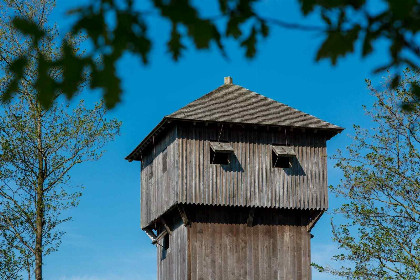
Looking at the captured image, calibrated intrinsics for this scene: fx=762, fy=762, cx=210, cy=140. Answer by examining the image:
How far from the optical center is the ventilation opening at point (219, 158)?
21.2m

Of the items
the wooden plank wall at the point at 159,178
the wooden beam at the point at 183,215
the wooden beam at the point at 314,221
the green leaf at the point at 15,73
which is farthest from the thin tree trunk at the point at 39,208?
the green leaf at the point at 15,73

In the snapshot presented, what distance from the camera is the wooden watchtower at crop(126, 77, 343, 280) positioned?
20969 mm

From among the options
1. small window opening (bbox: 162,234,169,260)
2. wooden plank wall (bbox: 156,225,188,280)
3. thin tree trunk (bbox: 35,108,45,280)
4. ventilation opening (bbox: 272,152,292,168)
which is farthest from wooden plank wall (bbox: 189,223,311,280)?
thin tree trunk (bbox: 35,108,45,280)

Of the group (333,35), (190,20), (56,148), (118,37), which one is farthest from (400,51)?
(56,148)

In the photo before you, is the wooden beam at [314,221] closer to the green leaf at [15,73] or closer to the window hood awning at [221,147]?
the window hood awning at [221,147]

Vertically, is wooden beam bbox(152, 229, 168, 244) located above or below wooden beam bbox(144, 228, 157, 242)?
below

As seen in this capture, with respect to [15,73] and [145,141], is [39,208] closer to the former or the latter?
[145,141]

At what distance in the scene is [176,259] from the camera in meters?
21.9

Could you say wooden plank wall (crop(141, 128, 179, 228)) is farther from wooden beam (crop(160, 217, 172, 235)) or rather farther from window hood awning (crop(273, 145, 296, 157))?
window hood awning (crop(273, 145, 296, 157))

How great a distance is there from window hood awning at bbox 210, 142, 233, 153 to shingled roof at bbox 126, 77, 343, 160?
2.11 feet

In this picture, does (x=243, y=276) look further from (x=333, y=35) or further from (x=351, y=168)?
(x=333, y=35)

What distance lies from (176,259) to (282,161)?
4.18m

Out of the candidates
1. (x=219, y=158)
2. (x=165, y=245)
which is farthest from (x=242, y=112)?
(x=165, y=245)

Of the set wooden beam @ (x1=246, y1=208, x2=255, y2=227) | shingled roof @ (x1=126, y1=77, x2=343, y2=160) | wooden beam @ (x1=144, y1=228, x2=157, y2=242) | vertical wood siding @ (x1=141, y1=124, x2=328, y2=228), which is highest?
shingled roof @ (x1=126, y1=77, x2=343, y2=160)
